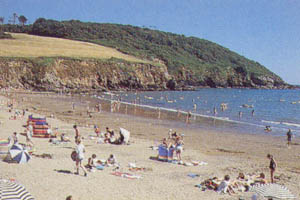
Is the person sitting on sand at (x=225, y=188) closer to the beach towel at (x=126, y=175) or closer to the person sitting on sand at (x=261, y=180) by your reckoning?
the person sitting on sand at (x=261, y=180)

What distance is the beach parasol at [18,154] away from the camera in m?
13.3

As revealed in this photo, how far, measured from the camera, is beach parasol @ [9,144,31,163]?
1330cm

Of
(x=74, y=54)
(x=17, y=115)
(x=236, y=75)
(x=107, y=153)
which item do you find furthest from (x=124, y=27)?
(x=107, y=153)

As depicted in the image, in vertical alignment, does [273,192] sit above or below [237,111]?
below

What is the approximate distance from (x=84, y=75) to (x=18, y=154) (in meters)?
70.7

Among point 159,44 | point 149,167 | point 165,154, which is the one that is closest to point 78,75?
point 165,154

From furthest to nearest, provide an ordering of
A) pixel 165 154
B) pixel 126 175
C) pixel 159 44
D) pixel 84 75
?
1. pixel 159 44
2. pixel 84 75
3. pixel 165 154
4. pixel 126 175

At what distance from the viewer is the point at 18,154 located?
13.4 metres

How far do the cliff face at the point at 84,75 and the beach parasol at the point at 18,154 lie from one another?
191 ft

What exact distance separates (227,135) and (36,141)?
15.0 metres

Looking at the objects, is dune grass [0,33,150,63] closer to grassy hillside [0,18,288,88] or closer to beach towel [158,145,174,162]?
grassy hillside [0,18,288,88]

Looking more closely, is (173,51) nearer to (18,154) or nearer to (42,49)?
(42,49)

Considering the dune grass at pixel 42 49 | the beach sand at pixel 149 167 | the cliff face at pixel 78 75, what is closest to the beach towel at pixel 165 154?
the beach sand at pixel 149 167

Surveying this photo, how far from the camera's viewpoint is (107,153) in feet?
56.7
